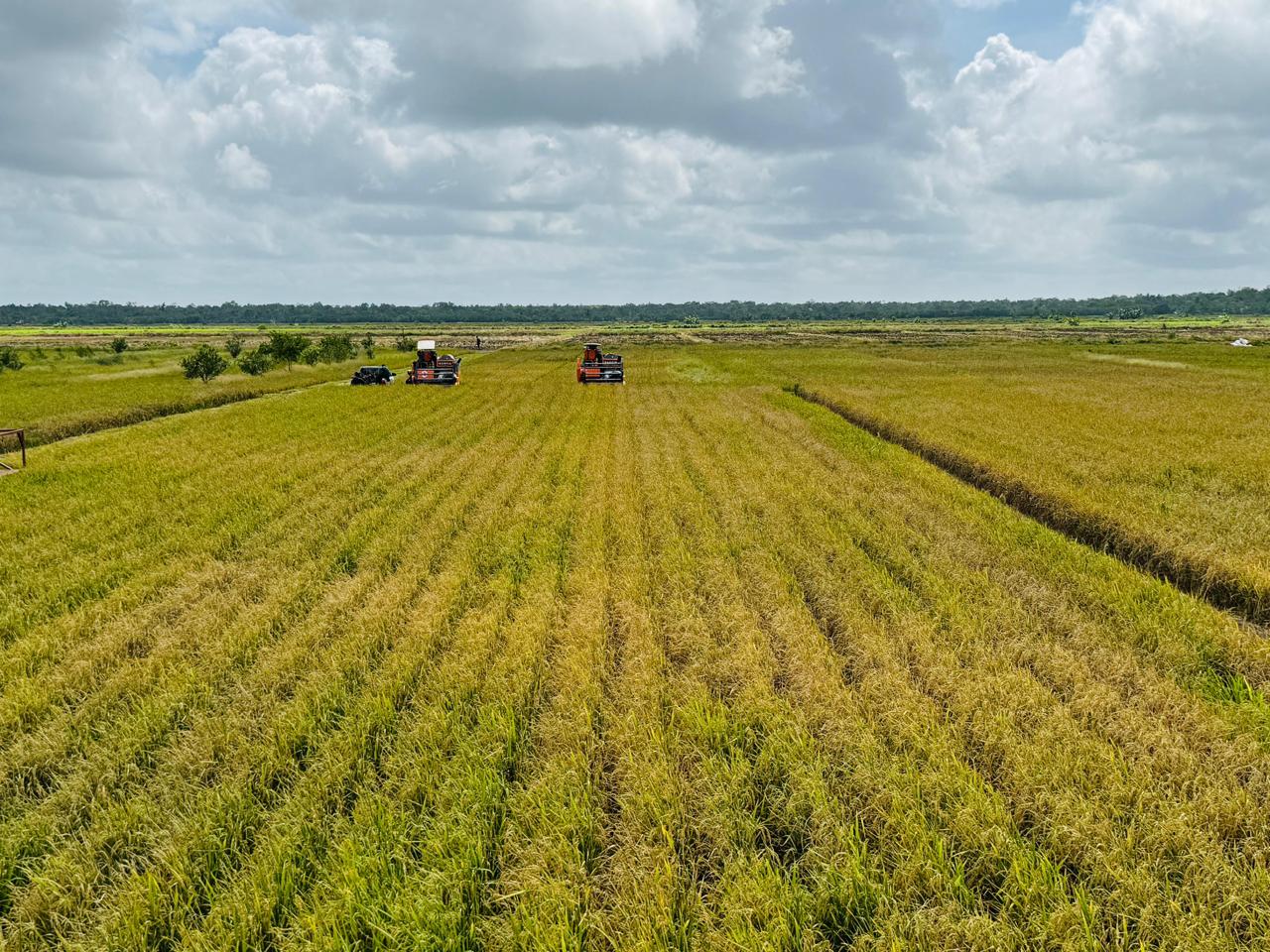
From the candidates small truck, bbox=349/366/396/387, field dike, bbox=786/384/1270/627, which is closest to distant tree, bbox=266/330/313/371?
small truck, bbox=349/366/396/387

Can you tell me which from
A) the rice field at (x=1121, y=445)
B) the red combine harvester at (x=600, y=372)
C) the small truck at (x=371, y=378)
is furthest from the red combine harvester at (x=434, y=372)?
the rice field at (x=1121, y=445)

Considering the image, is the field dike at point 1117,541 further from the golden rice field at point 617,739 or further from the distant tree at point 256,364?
the distant tree at point 256,364

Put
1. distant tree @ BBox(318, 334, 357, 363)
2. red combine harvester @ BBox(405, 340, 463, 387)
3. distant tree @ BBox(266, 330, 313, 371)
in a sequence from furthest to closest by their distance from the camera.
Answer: distant tree @ BBox(318, 334, 357, 363) → distant tree @ BBox(266, 330, 313, 371) → red combine harvester @ BBox(405, 340, 463, 387)

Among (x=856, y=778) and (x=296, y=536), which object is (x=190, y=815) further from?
(x=296, y=536)

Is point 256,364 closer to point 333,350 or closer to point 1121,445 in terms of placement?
point 333,350

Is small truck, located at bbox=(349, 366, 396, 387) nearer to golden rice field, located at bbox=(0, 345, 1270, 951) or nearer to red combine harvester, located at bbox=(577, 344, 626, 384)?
red combine harvester, located at bbox=(577, 344, 626, 384)

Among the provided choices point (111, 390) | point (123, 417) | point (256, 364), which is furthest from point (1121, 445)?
point (256, 364)

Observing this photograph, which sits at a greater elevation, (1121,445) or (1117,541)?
(1121,445)
